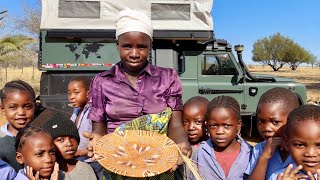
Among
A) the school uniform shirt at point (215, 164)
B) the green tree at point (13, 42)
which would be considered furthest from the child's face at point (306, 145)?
the green tree at point (13, 42)

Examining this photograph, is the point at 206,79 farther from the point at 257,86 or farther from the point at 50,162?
the point at 50,162

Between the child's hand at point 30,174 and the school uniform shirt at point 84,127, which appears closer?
the child's hand at point 30,174

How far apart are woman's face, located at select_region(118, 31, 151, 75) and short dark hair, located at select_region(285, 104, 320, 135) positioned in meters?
0.91

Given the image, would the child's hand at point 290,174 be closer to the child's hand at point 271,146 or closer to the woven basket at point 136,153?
the child's hand at point 271,146

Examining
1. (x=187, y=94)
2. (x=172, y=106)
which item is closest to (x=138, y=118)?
(x=172, y=106)

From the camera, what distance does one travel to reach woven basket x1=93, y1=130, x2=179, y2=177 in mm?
1996

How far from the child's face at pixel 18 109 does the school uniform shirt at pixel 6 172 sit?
0.44m

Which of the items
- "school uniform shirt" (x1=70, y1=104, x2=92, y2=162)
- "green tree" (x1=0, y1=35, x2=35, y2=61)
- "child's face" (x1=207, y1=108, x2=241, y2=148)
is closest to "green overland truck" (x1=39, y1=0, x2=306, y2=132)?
"school uniform shirt" (x1=70, y1=104, x2=92, y2=162)

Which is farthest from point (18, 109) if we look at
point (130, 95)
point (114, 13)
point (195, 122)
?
point (114, 13)

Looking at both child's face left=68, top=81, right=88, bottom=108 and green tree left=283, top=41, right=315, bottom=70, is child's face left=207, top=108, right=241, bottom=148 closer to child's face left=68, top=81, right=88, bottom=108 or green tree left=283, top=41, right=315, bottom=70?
child's face left=68, top=81, right=88, bottom=108

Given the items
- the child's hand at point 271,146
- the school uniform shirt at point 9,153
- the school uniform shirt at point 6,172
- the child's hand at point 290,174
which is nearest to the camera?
the child's hand at point 290,174

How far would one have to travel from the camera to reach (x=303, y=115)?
6.37 feet

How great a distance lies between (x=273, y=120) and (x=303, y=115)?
0.34m

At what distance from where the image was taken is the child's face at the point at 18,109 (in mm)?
2627
